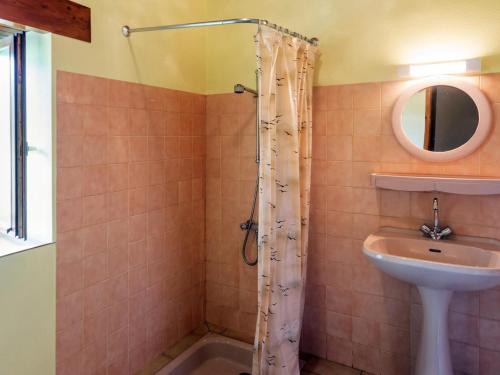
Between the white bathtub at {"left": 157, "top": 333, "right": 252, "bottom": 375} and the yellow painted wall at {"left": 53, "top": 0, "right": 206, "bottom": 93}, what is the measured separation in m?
1.66

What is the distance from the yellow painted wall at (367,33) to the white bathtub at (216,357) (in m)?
1.71

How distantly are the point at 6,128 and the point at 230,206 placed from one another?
4.50 ft

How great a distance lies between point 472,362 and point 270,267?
119cm

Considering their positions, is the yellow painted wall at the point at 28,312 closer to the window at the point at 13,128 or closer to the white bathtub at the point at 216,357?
the window at the point at 13,128

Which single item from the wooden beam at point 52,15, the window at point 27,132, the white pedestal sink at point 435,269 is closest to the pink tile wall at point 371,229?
the white pedestal sink at point 435,269

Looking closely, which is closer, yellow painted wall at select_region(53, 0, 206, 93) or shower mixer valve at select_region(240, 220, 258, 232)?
yellow painted wall at select_region(53, 0, 206, 93)

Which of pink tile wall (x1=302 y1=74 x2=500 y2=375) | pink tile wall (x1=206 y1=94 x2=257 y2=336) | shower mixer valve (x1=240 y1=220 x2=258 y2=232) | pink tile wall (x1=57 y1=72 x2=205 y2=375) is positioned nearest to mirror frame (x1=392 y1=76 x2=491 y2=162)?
pink tile wall (x1=302 y1=74 x2=500 y2=375)

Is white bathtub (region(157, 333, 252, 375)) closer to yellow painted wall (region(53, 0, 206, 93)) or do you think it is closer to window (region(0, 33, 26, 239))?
window (region(0, 33, 26, 239))

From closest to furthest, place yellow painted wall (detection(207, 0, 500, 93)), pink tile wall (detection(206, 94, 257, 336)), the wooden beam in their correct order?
the wooden beam < yellow painted wall (detection(207, 0, 500, 93)) < pink tile wall (detection(206, 94, 257, 336))

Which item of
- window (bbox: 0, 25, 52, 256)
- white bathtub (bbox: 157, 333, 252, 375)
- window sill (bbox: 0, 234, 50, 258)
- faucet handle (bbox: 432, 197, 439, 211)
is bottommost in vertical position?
white bathtub (bbox: 157, 333, 252, 375)

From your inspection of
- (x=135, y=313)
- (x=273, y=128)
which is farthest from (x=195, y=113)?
(x=135, y=313)

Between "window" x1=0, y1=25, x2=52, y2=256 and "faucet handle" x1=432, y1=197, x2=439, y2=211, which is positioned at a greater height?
"window" x1=0, y1=25, x2=52, y2=256

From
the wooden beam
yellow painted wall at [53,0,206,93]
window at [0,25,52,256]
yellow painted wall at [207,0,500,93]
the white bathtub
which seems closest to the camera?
the wooden beam

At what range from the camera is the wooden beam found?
1530mm
